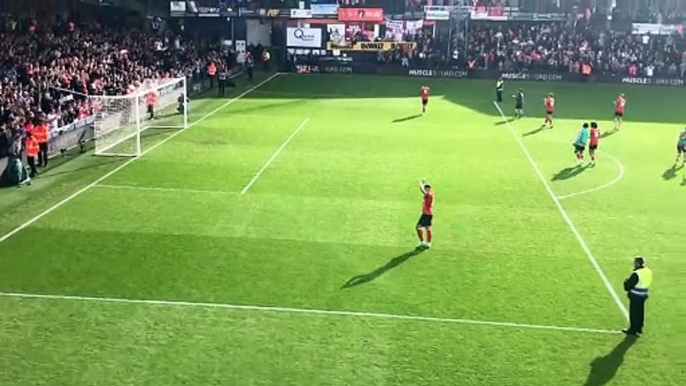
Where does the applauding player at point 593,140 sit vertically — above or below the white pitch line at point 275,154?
above

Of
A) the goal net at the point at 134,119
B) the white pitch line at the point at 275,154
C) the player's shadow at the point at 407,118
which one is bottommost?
the white pitch line at the point at 275,154

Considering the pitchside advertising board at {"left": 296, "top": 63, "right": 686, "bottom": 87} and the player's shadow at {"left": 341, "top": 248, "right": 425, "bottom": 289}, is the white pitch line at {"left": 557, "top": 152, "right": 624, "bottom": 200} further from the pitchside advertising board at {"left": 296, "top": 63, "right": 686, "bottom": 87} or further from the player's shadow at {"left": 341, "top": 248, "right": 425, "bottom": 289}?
the pitchside advertising board at {"left": 296, "top": 63, "right": 686, "bottom": 87}

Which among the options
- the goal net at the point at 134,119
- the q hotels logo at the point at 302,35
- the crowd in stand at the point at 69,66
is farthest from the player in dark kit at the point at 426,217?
the q hotels logo at the point at 302,35

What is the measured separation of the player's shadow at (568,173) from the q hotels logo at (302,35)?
33985 mm

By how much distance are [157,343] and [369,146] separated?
63.9 ft

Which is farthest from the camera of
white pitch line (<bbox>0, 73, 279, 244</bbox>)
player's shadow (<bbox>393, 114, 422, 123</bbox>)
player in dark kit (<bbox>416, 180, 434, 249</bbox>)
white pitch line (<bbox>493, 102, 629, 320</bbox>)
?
player's shadow (<bbox>393, 114, 422, 123</bbox>)

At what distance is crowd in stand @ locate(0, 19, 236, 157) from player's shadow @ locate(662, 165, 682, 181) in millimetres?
20827

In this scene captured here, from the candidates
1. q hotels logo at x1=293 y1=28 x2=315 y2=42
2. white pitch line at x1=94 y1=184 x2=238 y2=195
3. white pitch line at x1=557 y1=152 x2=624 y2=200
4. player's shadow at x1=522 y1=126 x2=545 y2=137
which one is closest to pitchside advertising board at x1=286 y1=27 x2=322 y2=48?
q hotels logo at x1=293 y1=28 x2=315 y2=42

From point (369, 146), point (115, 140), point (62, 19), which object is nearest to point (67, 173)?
point (115, 140)

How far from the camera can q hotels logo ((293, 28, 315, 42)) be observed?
201 ft

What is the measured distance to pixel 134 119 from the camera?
35.8 metres

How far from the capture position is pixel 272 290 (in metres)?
17.9

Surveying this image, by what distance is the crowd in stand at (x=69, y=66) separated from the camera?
31.5 m

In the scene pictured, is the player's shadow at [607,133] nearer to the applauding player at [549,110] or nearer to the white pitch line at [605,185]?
the applauding player at [549,110]
